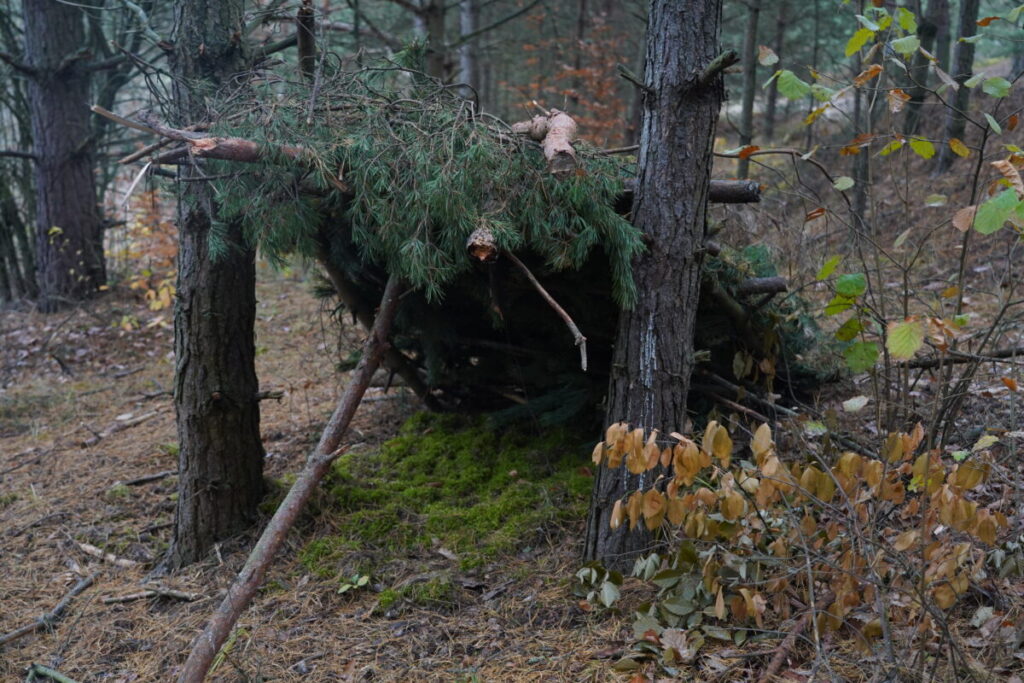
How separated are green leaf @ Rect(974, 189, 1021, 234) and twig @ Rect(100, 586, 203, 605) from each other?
12.9ft

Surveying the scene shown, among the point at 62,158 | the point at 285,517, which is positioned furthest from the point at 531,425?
the point at 62,158

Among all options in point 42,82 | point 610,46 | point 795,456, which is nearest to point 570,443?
point 795,456

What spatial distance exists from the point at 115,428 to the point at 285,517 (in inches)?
150

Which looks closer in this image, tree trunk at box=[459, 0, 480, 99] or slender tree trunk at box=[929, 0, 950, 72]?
tree trunk at box=[459, 0, 480, 99]

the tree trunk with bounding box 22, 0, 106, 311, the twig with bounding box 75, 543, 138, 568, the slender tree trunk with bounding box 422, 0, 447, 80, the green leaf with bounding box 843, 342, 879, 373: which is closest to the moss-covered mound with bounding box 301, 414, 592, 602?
the twig with bounding box 75, 543, 138, 568

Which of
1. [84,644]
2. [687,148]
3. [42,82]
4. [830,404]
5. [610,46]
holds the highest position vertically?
[610,46]

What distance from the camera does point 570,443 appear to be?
4723mm

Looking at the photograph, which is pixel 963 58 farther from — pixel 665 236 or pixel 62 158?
pixel 62 158

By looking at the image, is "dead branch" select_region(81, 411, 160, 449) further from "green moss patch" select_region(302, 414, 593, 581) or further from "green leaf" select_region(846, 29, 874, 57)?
"green leaf" select_region(846, 29, 874, 57)

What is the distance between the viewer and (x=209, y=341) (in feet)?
13.8

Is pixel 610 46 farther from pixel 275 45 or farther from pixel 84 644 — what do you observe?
pixel 84 644

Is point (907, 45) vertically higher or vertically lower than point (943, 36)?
lower

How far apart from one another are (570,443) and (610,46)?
11.2m

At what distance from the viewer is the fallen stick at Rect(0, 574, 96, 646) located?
12.3 feet
